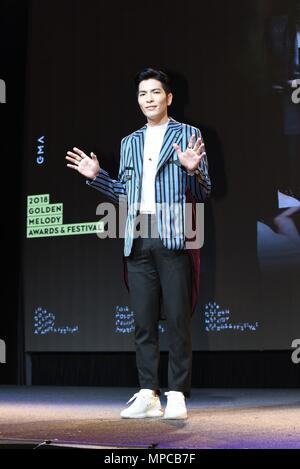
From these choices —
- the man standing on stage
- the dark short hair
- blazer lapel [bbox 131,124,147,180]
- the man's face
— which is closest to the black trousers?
the man standing on stage

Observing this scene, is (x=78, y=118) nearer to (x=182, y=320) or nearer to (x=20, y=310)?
(x=20, y=310)

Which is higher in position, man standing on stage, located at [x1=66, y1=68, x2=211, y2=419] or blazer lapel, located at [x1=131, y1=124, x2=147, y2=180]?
blazer lapel, located at [x1=131, y1=124, x2=147, y2=180]

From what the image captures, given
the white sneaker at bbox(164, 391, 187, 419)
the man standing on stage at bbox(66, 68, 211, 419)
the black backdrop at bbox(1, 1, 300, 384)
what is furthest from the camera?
Answer: the black backdrop at bbox(1, 1, 300, 384)

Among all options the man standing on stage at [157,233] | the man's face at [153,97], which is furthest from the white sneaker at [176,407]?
the man's face at [153,97]

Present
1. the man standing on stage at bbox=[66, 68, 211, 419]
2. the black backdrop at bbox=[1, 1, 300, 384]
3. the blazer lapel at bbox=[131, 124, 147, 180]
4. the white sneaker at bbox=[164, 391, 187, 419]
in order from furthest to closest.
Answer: the black backdrop at bbox=[1, 1, 300, 384]
the blazer lapel at bbox=[131, 124, 147, 180]
the man standing on stage at bbox=[66, 68, 211, 419]
the white sneaker at bbox=[164, 391, 187, 419]

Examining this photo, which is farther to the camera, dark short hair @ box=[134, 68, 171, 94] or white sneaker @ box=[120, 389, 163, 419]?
dark short hair @ box=[134, 68, 171, 94]

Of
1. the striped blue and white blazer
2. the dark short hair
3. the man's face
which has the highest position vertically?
the dark short hair

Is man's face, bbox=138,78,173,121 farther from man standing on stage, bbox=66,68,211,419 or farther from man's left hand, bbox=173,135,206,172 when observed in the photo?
man's left hand, bbox=173,135,206,172

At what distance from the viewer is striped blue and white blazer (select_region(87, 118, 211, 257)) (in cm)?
246

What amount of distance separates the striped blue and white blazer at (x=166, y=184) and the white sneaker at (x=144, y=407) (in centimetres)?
49

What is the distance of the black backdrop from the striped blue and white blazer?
1.17 m

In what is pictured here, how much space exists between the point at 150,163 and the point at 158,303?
0.49 m

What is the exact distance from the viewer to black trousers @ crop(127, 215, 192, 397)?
244 cm
